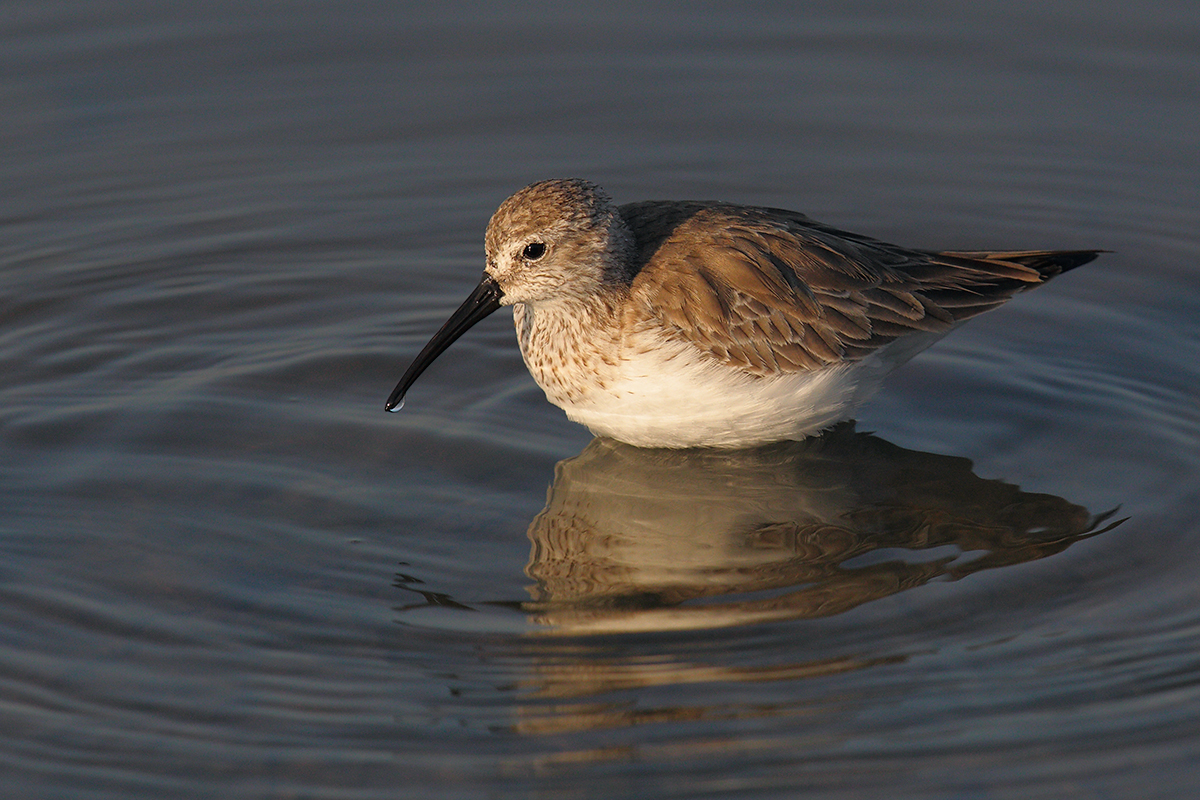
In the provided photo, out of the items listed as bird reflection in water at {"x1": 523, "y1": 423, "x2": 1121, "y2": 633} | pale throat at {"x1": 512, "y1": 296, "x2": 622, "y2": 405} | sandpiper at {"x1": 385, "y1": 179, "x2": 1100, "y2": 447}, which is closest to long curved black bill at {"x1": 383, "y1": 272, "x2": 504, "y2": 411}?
sandpiper at {"x1": 385, "y1": 179, "x2": 1100, "y2": 447}

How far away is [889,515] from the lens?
8.52 meters

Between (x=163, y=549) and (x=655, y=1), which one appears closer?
(x=163, y=549)

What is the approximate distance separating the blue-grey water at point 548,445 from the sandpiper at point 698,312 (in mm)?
524

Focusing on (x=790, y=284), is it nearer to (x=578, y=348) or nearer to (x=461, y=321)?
(x=578, y=348)

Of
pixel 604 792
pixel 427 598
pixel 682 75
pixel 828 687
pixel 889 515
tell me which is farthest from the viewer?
pixel 682 75

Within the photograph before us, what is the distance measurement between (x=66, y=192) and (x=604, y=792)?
7.70 m

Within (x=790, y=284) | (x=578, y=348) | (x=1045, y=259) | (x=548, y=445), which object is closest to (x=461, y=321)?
(x=578, y=348)

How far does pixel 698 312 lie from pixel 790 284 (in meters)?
0.62

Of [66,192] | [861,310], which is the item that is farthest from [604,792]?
[66,192]

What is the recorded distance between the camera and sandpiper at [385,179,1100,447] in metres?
8.44

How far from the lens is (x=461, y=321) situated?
28.4 ft

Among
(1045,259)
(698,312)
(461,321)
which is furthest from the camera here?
(1045,259)

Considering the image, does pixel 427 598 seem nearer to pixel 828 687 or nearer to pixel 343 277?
pixel 828 687

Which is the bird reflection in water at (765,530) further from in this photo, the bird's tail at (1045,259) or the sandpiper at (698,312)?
the bird's tail at (1045,259)
